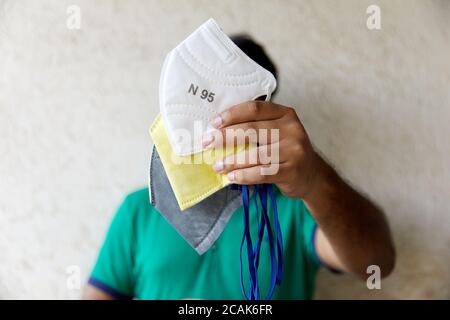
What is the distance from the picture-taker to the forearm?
0.59 m

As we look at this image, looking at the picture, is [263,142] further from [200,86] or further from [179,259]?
[179,259]

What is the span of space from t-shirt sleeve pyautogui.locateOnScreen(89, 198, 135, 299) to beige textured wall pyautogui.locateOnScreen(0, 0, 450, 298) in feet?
0.05

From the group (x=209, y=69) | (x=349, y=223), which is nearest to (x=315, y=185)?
(x=349, y=223)

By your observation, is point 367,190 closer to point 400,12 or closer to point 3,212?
point 400,12

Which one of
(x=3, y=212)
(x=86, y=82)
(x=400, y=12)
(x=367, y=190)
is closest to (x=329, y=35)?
(x=400, y=12)

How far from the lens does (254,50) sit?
631mm

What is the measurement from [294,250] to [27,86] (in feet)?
1.36

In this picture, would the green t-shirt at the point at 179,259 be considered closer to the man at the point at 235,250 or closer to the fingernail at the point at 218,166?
the man at the point at 235,250

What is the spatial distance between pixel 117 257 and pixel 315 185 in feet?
0.93

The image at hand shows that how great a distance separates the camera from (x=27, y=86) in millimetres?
643

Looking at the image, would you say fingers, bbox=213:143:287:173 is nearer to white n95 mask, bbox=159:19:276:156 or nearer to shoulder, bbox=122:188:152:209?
white n95 mask, bbox=159:19:276:156

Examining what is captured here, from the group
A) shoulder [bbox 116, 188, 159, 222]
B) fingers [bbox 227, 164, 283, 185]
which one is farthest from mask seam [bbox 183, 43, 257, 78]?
shoulder [bbox 116, 188, 159, 222]

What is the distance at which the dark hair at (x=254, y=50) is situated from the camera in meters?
0.63

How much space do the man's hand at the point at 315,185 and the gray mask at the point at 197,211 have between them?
8 cm
